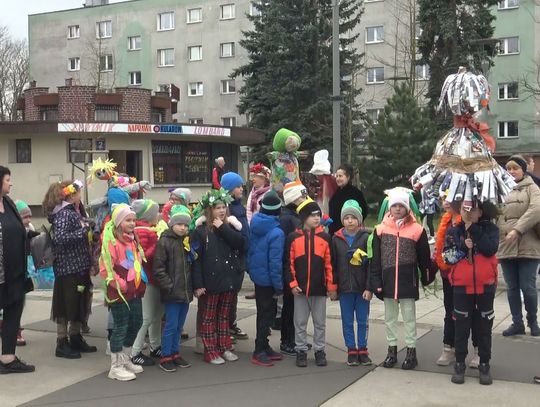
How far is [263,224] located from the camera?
5.98m

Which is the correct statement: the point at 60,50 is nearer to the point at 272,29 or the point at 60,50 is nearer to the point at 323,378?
the point at 272,29

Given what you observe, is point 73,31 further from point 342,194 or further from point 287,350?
point 287,350

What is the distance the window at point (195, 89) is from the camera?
4716cm

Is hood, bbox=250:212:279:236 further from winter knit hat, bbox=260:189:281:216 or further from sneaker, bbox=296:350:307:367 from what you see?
sneaker, bbox=296:350:307:367

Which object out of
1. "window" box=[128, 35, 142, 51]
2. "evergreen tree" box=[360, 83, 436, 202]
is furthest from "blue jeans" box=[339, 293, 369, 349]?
"window" box=[128, 35, 142, 51]

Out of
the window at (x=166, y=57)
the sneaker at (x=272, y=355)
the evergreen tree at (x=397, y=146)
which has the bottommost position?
the sneaker at (x=272, y=355)

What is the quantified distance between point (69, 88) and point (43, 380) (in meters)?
28.9

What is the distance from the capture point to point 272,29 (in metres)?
30.2

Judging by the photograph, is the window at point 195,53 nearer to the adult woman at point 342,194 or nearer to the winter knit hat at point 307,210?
the adult woman at point 342,194

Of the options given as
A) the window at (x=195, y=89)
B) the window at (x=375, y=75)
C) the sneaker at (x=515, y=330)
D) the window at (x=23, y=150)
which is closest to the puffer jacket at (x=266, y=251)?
the sneaker at (x=515, y=330)

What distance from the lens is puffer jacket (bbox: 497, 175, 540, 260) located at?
21.9 feet

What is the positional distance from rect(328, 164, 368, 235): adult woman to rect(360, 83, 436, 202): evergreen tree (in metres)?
12.9

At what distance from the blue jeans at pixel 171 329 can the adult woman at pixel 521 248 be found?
3533 millimetres

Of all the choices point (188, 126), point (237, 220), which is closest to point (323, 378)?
point (237, 220)
